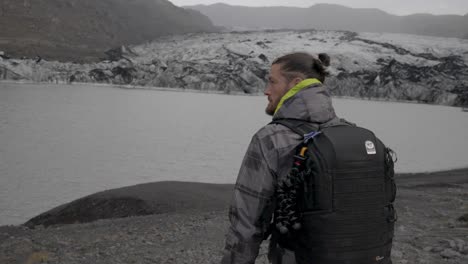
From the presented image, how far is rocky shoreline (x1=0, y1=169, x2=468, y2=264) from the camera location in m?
5.26

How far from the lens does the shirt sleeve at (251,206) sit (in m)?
1.82

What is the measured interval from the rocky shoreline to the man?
3.37 m

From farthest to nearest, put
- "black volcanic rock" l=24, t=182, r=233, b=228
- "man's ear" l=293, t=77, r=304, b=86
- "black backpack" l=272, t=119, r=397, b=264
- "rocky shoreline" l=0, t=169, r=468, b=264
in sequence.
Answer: "black volcanic rock" l=24, t=182, r=233, b=228
"rocky shoreline" l=0, t=169, r=468, b=264
"man's ear" l=293, t=77, r=304, b=86
"black backpack" l=272, t=119, r=397, b=264

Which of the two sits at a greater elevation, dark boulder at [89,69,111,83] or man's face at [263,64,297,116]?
man's face at [263,64,297,116]

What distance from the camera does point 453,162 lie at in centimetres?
1872

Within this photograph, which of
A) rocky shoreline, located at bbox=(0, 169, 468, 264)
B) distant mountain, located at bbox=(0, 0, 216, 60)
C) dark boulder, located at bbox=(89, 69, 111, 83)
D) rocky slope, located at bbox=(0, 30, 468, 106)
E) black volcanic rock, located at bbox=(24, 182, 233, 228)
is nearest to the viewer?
rocky shoreline, located at bbox=(0, 169, 468, 264)

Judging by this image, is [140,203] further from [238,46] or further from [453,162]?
[238,46]

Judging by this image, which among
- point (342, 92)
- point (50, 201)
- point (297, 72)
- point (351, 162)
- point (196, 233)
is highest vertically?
point (297, 72)

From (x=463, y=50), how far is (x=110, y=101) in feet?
139

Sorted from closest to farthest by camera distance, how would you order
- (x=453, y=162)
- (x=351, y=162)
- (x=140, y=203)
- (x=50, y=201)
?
1. (x=351, y=162)
2. (x=140, y=203)
3. (x=50, y=201)
4. (x=453, y=162)

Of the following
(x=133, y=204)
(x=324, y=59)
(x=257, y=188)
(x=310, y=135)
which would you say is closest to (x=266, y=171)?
(x=257, y=188)

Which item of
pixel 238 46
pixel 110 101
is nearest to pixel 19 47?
pixel 238 46

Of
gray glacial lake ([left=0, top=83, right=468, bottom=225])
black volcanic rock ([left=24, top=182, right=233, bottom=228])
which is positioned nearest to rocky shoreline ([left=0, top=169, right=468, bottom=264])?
black volcanic rock ([left=24, top=182, right=233, bottom=228])

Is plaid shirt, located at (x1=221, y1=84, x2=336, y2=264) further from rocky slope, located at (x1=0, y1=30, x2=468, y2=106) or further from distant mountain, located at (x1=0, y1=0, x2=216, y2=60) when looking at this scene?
distant mountain, located at (x1=0, y1=0, x2=216, y2=60)
